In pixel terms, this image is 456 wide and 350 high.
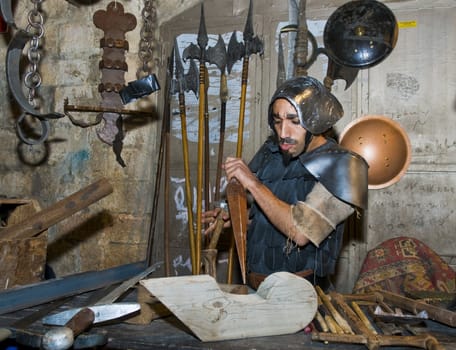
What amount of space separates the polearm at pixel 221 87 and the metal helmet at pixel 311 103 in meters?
1.18

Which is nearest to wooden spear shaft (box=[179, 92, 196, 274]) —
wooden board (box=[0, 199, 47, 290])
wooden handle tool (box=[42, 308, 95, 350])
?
wooden board (box=[0, 199, 47, 290])

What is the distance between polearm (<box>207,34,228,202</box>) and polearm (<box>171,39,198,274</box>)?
0.55 ft

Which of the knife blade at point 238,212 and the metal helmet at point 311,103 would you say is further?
the metal helmet at point 311,103

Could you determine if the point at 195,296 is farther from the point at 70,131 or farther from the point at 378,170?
the point at 70,131

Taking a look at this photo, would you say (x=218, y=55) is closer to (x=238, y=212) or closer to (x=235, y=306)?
(x=238, y=212)

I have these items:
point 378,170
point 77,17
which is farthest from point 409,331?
point 77,17

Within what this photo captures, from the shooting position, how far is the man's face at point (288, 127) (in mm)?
2234

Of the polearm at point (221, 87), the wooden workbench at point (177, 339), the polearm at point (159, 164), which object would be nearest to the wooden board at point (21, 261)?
the wooden workbench at point (177, 339)

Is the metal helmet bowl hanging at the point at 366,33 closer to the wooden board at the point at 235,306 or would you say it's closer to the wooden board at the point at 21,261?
the wooden board at the point at 235,306

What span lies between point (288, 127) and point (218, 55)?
1439mm

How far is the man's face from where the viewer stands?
223 centimetres

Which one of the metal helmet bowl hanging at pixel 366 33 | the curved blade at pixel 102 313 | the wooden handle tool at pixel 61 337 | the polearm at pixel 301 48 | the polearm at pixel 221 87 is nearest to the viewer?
the wooden handle tool at pixel 61 337

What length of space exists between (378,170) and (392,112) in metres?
0.42

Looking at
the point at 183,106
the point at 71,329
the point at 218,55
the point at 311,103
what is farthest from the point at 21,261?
the point at 218,55
